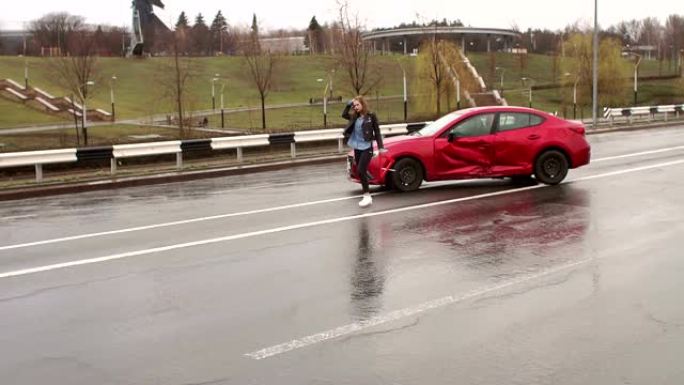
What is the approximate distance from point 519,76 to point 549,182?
414 feet

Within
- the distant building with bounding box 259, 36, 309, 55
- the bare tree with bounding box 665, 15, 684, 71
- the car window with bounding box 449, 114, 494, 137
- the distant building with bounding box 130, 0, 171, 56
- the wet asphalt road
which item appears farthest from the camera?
the distant building with bounding box 259, 36, 309, 55

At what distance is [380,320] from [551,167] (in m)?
8.72

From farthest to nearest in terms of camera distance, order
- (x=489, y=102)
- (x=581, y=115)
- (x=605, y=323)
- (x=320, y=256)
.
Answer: (x=489, y=102) < (x=581, y=115) < (x=320, y=256) < (x=605, y=323)

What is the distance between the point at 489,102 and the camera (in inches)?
4045

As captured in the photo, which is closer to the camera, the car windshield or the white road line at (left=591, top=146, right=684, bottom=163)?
the car windshield

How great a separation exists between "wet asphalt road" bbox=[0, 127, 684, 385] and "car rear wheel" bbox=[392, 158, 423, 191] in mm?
976

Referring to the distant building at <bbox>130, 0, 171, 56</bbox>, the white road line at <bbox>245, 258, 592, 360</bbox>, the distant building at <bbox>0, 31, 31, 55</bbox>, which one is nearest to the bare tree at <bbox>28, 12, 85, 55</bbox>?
the distant building at <bbox>0, 31, 31, 55</bbox>

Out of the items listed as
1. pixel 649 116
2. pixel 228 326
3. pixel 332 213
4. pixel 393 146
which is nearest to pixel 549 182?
pixel 393 146

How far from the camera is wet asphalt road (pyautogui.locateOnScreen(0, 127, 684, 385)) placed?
16.0 feet

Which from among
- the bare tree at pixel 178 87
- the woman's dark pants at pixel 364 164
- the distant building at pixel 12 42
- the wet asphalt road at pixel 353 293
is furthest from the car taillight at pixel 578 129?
the distant building at pixel 12 42

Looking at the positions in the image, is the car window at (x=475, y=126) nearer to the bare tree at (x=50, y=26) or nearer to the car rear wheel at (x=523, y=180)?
the car rear wheel at (x=523, y=180)

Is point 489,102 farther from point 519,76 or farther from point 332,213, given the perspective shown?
point 332,213

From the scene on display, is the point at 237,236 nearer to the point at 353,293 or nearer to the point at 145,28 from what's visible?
the point at 353,293

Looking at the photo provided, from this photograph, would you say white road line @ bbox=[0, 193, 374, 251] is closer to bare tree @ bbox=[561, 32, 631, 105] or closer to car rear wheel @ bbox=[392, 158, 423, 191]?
car rear wheel @ bbox=[392, 158, 423, 191]
